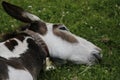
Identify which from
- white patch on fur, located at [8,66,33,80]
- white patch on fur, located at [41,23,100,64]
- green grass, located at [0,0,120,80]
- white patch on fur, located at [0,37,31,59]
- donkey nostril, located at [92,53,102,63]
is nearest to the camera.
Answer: white patch on fur, located at [8,66,33,80]

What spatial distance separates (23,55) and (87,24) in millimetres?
2943

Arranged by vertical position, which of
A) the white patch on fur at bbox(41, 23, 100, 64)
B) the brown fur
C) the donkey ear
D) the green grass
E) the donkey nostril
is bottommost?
the green grass

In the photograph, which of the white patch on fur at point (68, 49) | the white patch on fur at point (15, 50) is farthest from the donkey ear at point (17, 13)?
the white patch on fur at point (15, 50)

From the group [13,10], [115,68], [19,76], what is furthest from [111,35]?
[19,76]

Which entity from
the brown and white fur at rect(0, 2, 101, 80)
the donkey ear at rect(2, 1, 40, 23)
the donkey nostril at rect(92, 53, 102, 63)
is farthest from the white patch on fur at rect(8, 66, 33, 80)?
the donkey nostril at rect(92, 53, 102, 63)

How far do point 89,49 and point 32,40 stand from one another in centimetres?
88

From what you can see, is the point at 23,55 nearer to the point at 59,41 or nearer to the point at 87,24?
the point at 59,41

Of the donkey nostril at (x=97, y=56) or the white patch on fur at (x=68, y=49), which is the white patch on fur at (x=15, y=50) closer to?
the white patch on fur at (x=68, y=49)

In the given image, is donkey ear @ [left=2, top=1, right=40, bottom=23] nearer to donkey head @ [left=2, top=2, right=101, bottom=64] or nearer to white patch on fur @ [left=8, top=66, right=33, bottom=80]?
donkey head @ [left=2, top=2, right=101, bottom=64]

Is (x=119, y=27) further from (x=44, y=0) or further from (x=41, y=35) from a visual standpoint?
(x=41, y=35)

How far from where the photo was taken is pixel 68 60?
6703mm

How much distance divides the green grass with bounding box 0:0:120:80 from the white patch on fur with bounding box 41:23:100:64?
272 millimetres

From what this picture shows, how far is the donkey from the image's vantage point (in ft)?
18.4

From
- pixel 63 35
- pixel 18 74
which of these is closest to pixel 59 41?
pixel 63 35
